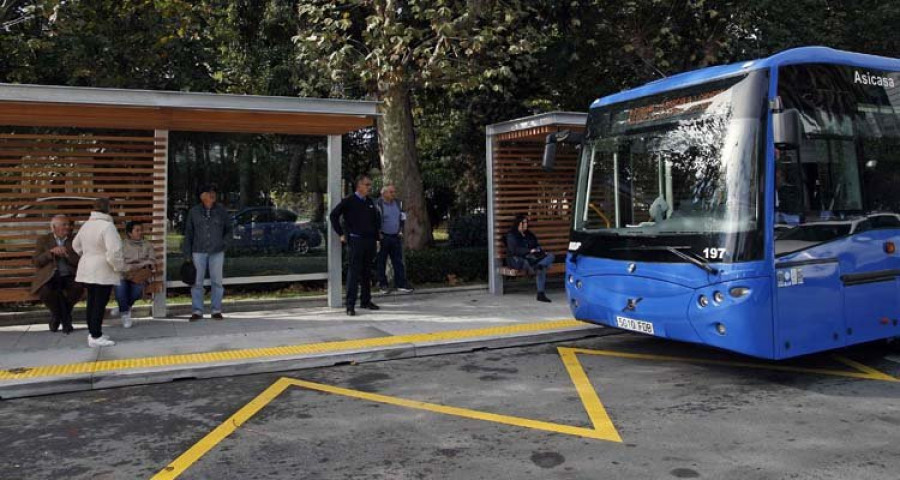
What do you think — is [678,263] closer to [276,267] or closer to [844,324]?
[844,324]

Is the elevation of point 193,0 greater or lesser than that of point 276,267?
greater

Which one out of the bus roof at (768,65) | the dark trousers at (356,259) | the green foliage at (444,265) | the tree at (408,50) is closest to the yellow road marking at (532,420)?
the bus roof at (768,65)

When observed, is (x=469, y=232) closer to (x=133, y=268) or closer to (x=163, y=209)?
(x=163, y=209)

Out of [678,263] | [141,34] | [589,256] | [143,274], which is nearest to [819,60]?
[678,263]

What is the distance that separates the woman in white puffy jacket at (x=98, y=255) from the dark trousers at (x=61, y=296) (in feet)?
3.97

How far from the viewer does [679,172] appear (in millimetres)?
6676

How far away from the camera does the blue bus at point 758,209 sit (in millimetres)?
6035

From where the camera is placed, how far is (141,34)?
626 inches

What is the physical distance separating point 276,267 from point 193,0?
760 centimetres

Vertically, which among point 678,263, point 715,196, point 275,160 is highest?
point 275,160

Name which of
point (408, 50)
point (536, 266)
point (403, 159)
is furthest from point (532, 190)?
point (408, 50)

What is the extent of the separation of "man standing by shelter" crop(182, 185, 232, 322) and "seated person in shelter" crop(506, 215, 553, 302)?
449 cm

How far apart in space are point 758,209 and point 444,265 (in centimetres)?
786

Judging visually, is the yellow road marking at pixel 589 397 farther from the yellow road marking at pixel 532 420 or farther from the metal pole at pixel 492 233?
the metal pole at pixel 492 233
